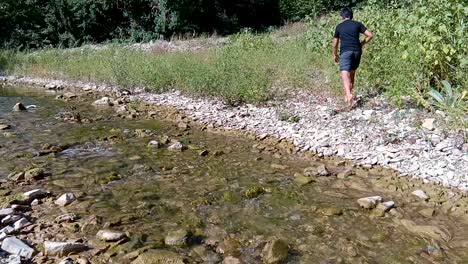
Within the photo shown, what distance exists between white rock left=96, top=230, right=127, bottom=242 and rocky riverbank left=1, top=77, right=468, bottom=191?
3473mm

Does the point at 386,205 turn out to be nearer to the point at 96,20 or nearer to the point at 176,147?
the point at 176,147

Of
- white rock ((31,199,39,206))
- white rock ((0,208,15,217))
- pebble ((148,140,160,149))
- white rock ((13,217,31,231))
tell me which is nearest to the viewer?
white rock ((13,217,31,231))

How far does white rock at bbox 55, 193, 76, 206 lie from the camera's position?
15.3 feet

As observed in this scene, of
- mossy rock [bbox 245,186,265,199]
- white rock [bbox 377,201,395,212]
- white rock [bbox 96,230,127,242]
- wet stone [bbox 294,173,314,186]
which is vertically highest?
white rock [bbox 96,230,127,242]

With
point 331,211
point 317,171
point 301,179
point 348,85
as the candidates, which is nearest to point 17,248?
point 331,211

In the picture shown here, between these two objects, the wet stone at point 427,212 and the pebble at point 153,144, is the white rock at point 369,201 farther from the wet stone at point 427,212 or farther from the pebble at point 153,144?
the pebble at point 153,144

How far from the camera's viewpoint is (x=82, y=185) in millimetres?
5246

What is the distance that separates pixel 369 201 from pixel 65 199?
336 centimetres

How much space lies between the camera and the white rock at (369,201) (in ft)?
15.3

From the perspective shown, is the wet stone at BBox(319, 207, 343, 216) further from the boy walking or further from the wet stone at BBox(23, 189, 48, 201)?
the boy walking

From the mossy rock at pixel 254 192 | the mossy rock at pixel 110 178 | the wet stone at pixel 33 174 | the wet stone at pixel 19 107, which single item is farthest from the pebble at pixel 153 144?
the wet stone at pixel 19 107

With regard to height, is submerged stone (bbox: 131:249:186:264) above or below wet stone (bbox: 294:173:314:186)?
above

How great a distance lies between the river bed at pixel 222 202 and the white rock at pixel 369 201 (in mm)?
73

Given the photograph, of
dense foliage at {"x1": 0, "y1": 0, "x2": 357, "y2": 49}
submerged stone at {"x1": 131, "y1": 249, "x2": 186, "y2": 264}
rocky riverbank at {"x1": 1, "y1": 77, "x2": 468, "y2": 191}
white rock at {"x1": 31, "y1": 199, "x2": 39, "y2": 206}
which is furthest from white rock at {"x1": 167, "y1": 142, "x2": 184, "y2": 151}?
dense foliage at {"x1": 0, "y1": 0, "x2": 357, "y2": 49}
